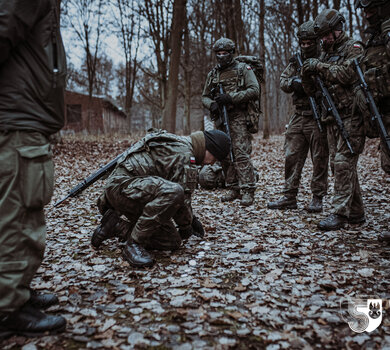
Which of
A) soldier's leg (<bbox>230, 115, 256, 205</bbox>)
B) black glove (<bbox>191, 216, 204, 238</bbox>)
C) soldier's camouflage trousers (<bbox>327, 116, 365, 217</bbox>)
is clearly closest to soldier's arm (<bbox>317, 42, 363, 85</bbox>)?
soldier's camouflage trousers (<bbox>327, 116, 365, 217</bbox>)

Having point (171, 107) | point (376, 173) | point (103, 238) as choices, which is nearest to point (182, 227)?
point (103, 238)

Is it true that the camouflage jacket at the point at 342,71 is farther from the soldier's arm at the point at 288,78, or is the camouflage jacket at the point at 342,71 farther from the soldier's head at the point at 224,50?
the soldier's head at the point at 224,50

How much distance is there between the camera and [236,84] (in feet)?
21.2

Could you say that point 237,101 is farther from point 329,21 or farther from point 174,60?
point 174,60

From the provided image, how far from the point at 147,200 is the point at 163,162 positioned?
463mm

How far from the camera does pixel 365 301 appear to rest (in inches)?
110

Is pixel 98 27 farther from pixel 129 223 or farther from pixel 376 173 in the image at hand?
pixel 129 223

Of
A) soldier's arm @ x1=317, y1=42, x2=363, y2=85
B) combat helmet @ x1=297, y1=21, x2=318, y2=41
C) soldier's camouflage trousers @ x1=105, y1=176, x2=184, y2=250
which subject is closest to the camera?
soldier's camouflage trousers @ x1=105, y1=176, x2=184, y2=250

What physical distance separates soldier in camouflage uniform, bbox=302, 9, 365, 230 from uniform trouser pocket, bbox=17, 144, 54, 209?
12.1 ft

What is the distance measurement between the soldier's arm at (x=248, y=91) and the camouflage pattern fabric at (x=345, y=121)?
1.62 m

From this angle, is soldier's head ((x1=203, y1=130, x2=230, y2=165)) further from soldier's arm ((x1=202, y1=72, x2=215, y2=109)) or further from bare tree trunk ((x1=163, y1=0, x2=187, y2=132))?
bare tree trunk ((x1=163, y1=0, x2=187, y2=132))

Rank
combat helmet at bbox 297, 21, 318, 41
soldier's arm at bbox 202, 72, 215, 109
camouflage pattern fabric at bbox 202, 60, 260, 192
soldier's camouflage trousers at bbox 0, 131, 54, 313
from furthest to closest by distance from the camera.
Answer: soldier's arm at bbox 202, 72, 215, 109
camouflage pattern fabric at bbox 202, 60, 260, 192
combat helmet at bbox 297, 21, 318, 41
soldier's camouflage trousers at bbox 0, 131, 54, 313

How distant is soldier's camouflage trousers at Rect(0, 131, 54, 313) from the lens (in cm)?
217

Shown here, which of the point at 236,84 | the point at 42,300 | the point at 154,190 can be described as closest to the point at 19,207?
the point at 42,300
